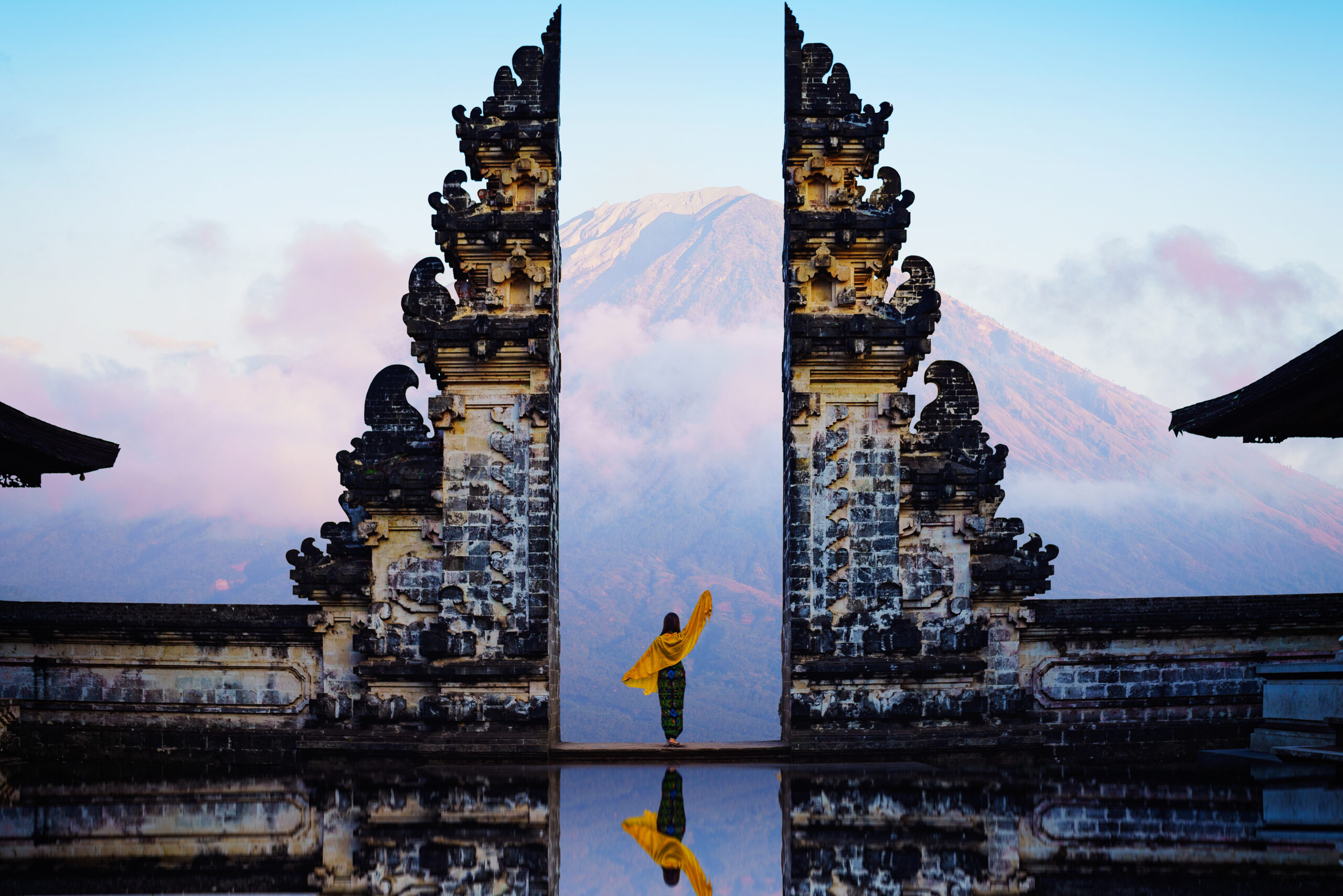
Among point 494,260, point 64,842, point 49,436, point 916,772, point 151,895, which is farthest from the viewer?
point 494,260

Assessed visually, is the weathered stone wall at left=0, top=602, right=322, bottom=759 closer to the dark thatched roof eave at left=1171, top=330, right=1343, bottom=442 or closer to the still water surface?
the still water surface

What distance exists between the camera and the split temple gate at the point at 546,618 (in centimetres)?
1609

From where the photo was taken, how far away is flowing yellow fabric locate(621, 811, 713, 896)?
28.5ft

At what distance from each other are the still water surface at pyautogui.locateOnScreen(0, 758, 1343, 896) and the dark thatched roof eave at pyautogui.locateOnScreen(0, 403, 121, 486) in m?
3.43

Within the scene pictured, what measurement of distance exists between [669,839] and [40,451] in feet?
29.9

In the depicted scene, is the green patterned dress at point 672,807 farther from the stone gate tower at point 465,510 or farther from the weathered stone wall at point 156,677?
the weathered stone wall at point 156,677

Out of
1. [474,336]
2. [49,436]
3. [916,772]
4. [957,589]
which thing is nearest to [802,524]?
[957,589]

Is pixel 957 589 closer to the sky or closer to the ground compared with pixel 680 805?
closer to the sky

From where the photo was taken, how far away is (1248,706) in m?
16.6

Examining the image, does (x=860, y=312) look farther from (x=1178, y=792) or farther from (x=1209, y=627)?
(x=1178, y=792)

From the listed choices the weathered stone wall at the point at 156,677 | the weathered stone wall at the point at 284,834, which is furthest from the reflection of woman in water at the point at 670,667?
the weathered stone wall at the point at 156,677

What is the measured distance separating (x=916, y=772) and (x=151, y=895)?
8.43 m

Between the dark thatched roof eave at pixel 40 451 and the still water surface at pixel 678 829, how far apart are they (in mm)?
3432

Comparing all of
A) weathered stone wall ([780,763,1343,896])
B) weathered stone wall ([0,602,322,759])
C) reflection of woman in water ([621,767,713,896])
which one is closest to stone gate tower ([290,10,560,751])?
weathered stone wall ([0,602,322,759])
